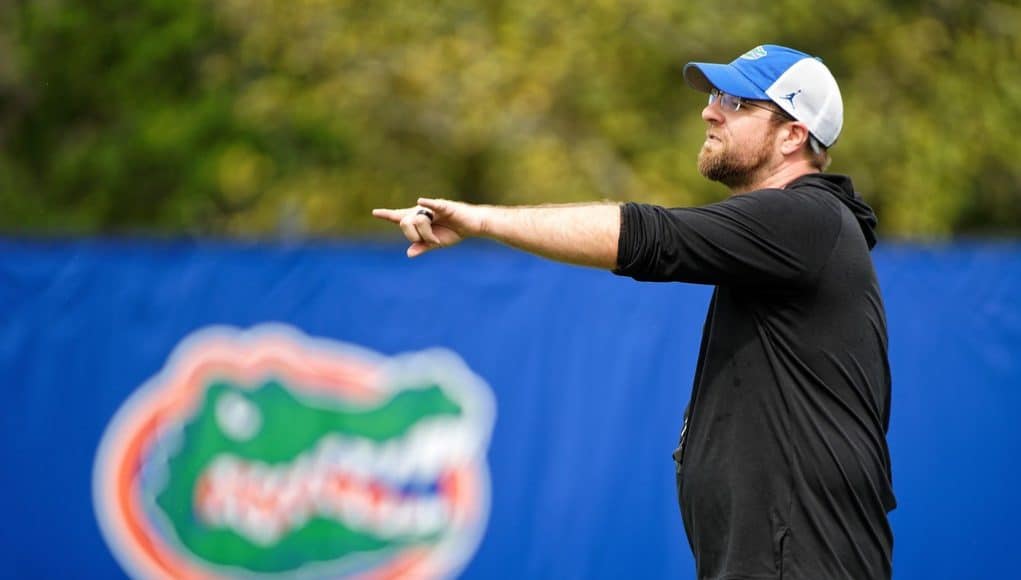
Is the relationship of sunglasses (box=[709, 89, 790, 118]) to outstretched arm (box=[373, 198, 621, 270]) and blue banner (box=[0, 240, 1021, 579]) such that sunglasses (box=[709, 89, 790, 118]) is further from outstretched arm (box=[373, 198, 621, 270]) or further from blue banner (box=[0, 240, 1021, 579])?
blue banner (box=[0, 240, 1021, 579])

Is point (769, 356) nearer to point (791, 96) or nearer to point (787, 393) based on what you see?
point (787, 393)

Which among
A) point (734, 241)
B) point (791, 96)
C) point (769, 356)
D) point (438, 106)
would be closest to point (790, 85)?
point (791, 96)

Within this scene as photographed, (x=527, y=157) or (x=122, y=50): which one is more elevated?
(x=122, y=50)

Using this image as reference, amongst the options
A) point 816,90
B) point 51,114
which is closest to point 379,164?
point 51,114

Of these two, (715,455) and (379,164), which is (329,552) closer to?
(715,455)

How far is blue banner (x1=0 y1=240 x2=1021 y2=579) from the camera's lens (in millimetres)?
6559

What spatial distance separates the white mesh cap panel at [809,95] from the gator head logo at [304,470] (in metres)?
3.39

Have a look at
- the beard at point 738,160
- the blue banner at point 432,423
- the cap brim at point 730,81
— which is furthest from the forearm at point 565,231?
the blue banner at point 432,423

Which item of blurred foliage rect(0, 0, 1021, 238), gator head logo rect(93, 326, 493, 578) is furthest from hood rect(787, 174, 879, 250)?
blurred foliage rect(0, 0, 1021, 238)

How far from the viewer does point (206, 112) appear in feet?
45.5

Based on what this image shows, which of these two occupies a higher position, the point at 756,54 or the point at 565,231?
the point at 756,54

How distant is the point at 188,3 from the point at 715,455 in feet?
38.6

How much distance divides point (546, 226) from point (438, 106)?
9671mm

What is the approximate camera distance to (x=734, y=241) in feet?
10.4
